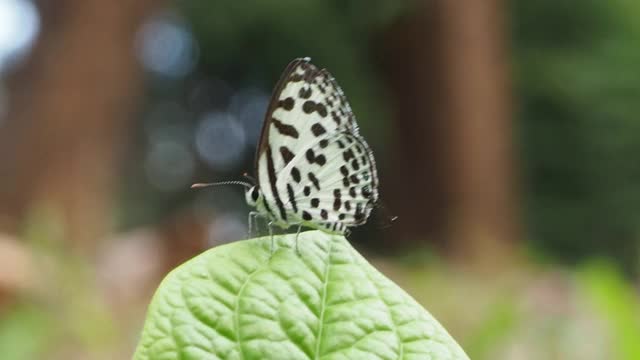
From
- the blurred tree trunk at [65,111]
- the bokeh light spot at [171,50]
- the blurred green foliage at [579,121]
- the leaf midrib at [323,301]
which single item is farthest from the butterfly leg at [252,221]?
the blurred green foliage at [579,121]

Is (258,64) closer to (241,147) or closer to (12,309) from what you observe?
(241,147)

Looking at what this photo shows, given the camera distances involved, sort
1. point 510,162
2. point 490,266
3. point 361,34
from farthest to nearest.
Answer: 1. point 361,34
2. point 510,162
3. point 490,266

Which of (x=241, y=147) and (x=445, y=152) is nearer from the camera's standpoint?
(x=445, y=152)

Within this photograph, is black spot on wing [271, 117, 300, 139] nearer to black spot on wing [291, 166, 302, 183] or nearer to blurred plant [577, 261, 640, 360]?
black spot on wing [291, 166, 302, 183]

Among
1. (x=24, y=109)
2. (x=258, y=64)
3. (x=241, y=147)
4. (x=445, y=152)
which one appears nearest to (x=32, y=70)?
(x=24, y=109)

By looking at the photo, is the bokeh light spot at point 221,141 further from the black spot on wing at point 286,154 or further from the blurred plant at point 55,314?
the black spot on wing at point 286,154

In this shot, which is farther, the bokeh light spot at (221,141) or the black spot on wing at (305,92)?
the bokeh light spot at (221,141)

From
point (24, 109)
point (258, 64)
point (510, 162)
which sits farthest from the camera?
point (258, 64)

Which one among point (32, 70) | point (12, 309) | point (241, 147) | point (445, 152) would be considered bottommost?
point (241, 147)
